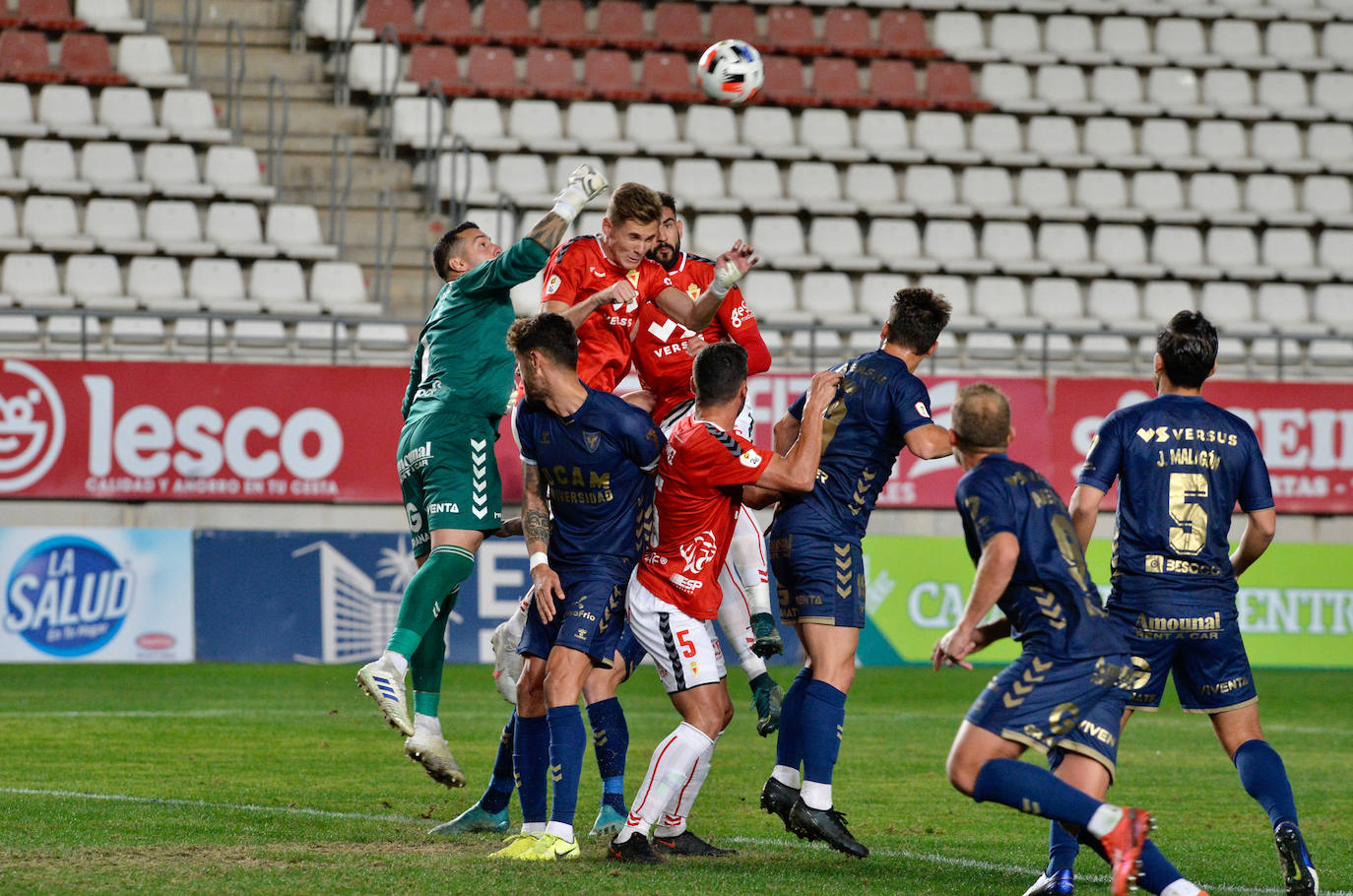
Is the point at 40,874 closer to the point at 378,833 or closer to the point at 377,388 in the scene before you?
the point at 378,833

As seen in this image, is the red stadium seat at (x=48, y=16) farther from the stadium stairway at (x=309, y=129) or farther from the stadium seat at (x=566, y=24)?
the stadium seat at (x=566, y=24)

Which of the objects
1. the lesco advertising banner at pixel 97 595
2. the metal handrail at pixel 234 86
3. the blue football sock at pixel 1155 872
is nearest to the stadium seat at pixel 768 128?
the metal handrail at pixel 234 86

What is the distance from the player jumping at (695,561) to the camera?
6.04m

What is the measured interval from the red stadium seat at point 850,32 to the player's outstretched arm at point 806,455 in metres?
16.6

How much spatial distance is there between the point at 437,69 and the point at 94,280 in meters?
5.66

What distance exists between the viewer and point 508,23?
69.6ft

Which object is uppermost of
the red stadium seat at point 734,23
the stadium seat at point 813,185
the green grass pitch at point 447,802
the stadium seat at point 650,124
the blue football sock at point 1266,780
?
the red stadium seat at point 734,23

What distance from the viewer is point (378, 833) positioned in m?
6.56

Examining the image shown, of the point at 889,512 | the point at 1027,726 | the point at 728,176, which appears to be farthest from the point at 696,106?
the point at 1027,726

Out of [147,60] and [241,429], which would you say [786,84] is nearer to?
[147,60]

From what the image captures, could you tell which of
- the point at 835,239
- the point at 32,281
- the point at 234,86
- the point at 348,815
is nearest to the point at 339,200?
the point at 234,86

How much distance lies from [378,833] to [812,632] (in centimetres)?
197

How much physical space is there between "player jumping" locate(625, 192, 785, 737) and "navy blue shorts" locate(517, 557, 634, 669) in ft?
2.97

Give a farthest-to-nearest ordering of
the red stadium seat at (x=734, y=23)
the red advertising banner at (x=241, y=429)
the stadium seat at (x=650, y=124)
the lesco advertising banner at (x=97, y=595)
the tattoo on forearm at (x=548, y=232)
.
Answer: the red stadium seat at (x=734, y=23)
the stadium seat at (x=650, y=124)
the red advertising banner at (x=241, y=429)
the lesco advertising banner at (x=97, y=595)
the tattoo on forearm at (x=548, y=232)
